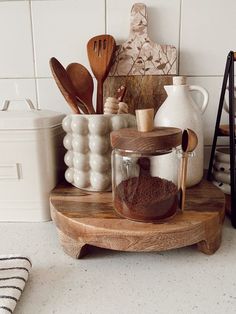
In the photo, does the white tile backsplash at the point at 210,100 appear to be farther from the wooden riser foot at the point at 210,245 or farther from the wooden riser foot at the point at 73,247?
the wooden riser foot at the point at 73,247

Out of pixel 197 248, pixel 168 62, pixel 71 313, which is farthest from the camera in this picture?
pixel 168 62

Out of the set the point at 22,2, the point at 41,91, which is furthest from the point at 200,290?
the point at 22,2

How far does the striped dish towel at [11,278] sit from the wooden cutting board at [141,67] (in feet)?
1.32

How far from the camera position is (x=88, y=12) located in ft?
2.07


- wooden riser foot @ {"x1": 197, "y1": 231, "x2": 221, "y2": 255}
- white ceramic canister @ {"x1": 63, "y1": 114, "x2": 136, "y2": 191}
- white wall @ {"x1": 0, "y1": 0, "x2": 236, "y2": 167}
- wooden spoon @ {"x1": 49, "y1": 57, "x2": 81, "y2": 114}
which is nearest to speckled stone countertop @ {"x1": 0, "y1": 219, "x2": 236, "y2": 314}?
wooden riser foot @ {"x1": 197, "y1": 231, "x2": 221, "y2": 255}

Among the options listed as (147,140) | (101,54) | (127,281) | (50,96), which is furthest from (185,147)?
(50,96)

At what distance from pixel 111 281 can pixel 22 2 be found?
63 cm

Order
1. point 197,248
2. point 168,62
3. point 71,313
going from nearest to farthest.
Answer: point 71,313, point 197,248, point 168,62

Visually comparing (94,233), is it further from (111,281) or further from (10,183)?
(10,183)

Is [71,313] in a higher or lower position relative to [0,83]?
lower

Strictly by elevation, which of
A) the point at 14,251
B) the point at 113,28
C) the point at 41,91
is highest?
the point at 113,28

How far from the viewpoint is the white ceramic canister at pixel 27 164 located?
1.62 feet

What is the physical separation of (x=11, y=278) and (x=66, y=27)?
55 cm

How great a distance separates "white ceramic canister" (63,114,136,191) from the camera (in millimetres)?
491
